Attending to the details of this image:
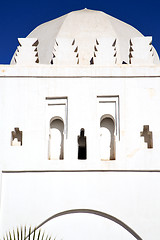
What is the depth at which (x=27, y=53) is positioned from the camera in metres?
10.7

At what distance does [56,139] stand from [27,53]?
8.90ft

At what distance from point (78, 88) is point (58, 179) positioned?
241 centimetres

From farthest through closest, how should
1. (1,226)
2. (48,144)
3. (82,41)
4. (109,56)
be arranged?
(82,41) < (109,56) < (48,144) < (1,226)

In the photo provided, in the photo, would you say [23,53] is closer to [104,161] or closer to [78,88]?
[78,88]

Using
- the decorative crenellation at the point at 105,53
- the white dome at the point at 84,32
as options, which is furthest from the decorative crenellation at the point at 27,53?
the decorative crenellation at the point at 105,53

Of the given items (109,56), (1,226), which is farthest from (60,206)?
(109,56)

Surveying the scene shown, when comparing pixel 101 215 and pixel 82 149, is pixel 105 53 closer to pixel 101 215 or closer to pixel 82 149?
pixel 82 149

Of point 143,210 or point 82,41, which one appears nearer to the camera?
point 143,210

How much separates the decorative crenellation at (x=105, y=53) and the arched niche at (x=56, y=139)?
2018 millimetres

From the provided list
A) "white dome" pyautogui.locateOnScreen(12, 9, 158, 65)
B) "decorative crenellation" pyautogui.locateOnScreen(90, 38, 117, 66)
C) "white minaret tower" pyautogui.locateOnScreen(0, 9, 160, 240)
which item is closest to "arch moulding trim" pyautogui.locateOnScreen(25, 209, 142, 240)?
"white minaret tower" pyautogui.locateOnScreen(0, 9, 160, 240)

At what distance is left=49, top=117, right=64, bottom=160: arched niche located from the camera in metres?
9.72

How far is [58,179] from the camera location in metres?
9.21

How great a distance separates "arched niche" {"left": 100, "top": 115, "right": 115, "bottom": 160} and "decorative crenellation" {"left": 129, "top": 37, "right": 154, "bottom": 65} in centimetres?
187

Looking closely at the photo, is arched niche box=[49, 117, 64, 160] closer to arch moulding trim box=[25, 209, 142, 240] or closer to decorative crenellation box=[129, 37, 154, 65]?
arch moulding trim box=[25, 209, 142, 240]
